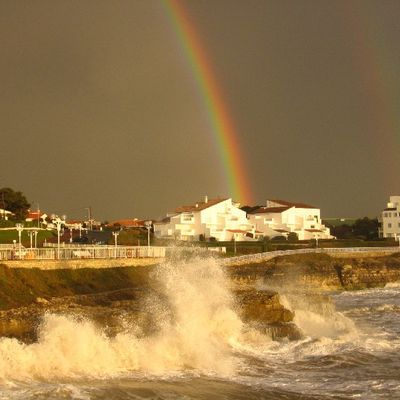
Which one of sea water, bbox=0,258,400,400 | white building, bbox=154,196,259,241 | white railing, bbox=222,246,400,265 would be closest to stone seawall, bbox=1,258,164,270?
sea water, bbox=0,258,400,400

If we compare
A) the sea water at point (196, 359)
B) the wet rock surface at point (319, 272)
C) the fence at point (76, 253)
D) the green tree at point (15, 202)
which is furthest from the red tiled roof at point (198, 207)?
the sea water at point (196, 359)

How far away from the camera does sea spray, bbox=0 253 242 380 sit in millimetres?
20609

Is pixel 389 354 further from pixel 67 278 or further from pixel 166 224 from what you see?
pixel 166 224

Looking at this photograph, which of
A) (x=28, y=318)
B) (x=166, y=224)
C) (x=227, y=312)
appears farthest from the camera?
(x=166, y=224)

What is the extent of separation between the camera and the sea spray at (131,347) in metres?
20.6

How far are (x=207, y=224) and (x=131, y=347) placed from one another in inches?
3268

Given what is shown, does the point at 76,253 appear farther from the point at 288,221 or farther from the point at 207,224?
the point at 288,221

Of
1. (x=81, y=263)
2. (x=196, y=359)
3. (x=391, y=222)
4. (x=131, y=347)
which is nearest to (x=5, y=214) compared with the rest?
(x=81, y=263)

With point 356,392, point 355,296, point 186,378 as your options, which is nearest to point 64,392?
point 186,378

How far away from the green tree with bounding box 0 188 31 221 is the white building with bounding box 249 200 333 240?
37846mm

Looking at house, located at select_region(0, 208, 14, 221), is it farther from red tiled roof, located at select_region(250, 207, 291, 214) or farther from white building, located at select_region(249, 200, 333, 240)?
red tiled roof, located at select_region(250, 207, 291, 214)

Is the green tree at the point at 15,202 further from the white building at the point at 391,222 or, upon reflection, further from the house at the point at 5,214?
the white building at the point at 391,222

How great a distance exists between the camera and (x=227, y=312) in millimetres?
28688

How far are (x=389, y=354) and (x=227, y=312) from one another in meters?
6.77
